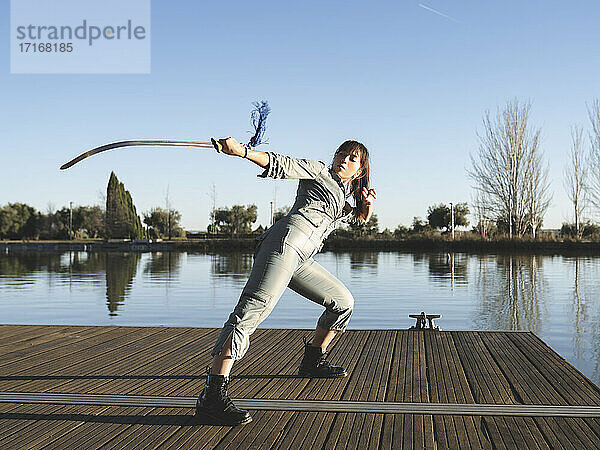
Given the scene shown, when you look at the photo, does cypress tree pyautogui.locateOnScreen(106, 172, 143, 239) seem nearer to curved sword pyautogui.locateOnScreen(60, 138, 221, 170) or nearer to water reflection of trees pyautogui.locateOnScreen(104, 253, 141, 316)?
water reflection of trees pyautogui.locateOnScreen(104, 253, 141, 316)

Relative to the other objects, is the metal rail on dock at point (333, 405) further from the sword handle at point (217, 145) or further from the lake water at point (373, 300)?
the lake water at point (373, 300)

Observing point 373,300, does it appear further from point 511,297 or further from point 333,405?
point 333,405

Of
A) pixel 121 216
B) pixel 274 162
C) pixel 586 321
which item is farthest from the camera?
pixel 121 216

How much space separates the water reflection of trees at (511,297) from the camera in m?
9.73

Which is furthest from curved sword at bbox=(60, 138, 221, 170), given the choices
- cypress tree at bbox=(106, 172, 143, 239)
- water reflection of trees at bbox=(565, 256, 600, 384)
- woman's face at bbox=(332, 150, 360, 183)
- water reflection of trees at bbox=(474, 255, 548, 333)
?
cypress tree at bbox=(106, 172, 143, 239)

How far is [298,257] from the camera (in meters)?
3.25

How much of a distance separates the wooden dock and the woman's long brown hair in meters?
0.95

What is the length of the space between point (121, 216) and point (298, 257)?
1883 inches

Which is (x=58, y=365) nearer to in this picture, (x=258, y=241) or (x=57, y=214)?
(x=258, y=241)

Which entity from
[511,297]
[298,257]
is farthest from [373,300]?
[298,257]

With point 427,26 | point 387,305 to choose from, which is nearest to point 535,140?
point 427,26

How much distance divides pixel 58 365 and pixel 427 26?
61.7 feet

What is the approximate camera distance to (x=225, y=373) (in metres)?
3.09

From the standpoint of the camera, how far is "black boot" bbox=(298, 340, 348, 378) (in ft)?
12.6
